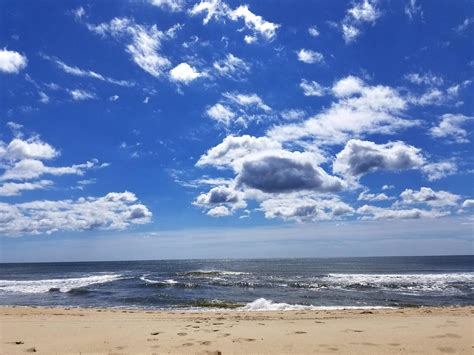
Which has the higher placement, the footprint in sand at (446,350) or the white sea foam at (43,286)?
the footprint in sand at (446,350)

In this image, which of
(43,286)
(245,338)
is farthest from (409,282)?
(245,338)

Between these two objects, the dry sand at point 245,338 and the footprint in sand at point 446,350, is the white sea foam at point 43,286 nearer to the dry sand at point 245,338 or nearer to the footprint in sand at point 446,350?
the dry sand at point 245,338

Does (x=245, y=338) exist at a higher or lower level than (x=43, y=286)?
higher

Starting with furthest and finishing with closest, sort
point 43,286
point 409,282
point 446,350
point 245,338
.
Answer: point 409,282
point 43,286
point 245,338
point 446,350

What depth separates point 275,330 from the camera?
10336 mm

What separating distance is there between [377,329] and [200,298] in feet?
63.6

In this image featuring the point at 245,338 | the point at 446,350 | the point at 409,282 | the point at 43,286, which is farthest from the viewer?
the point at 409,282

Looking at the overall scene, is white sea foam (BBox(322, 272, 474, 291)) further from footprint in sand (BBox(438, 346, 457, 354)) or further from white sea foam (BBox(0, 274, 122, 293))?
footprint in sand (BBox(438, 346, 457, 354))

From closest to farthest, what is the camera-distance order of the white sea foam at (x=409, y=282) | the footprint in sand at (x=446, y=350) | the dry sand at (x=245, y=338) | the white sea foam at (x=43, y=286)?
the footprint in sand at (x=446, y=350) < the dry sand at (x=245, y=338) < the white sea foam at (x=43, y=286) < the white sea foam at (x=409, y=282)

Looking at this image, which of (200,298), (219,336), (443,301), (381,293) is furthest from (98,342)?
(381,293)

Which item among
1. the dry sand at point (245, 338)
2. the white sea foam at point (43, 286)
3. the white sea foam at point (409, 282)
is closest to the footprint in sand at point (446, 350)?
the dry sand at point (245, 338)

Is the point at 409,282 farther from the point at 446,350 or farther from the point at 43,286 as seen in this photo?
the point at 43,286

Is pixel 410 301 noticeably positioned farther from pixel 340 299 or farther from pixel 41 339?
pixel 41 339

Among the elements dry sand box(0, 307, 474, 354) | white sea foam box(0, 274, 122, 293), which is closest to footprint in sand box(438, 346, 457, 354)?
dry sand box(0, 307, 474, 354)
